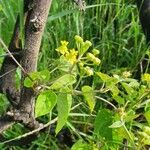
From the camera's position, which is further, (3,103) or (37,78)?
(3,103)

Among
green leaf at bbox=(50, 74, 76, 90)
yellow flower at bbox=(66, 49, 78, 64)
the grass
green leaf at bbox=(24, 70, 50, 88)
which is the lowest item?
the grass

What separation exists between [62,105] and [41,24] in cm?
19

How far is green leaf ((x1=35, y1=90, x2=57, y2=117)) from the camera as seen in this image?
104 cm

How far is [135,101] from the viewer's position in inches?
52.6

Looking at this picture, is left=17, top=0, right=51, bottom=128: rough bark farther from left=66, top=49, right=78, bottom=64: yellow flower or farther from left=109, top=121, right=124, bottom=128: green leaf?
left=109, top=121, right=124, bottom=128: green leaf

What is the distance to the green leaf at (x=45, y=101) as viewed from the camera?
104 centimetres

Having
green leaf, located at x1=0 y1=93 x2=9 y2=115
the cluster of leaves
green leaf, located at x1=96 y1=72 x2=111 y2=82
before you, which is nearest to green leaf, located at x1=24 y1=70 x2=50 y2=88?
the cluster of leaves

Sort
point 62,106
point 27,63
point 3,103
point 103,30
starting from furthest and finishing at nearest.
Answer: point 103,30 < point 3,103 < point 27,63 < point 62,106

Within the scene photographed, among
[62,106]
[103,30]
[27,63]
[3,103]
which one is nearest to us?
[62,106]

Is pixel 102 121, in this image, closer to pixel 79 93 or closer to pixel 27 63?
pixel 79 93

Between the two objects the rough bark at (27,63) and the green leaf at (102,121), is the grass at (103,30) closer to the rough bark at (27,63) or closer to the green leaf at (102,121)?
the rough bark at (27,63)

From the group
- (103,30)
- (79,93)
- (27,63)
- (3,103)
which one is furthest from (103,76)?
(103,30)

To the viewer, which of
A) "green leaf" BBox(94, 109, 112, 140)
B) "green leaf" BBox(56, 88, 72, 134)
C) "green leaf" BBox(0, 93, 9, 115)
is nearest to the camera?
"green leaf" BBox(56, 88, 72, 134)

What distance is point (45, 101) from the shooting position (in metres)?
1.06
